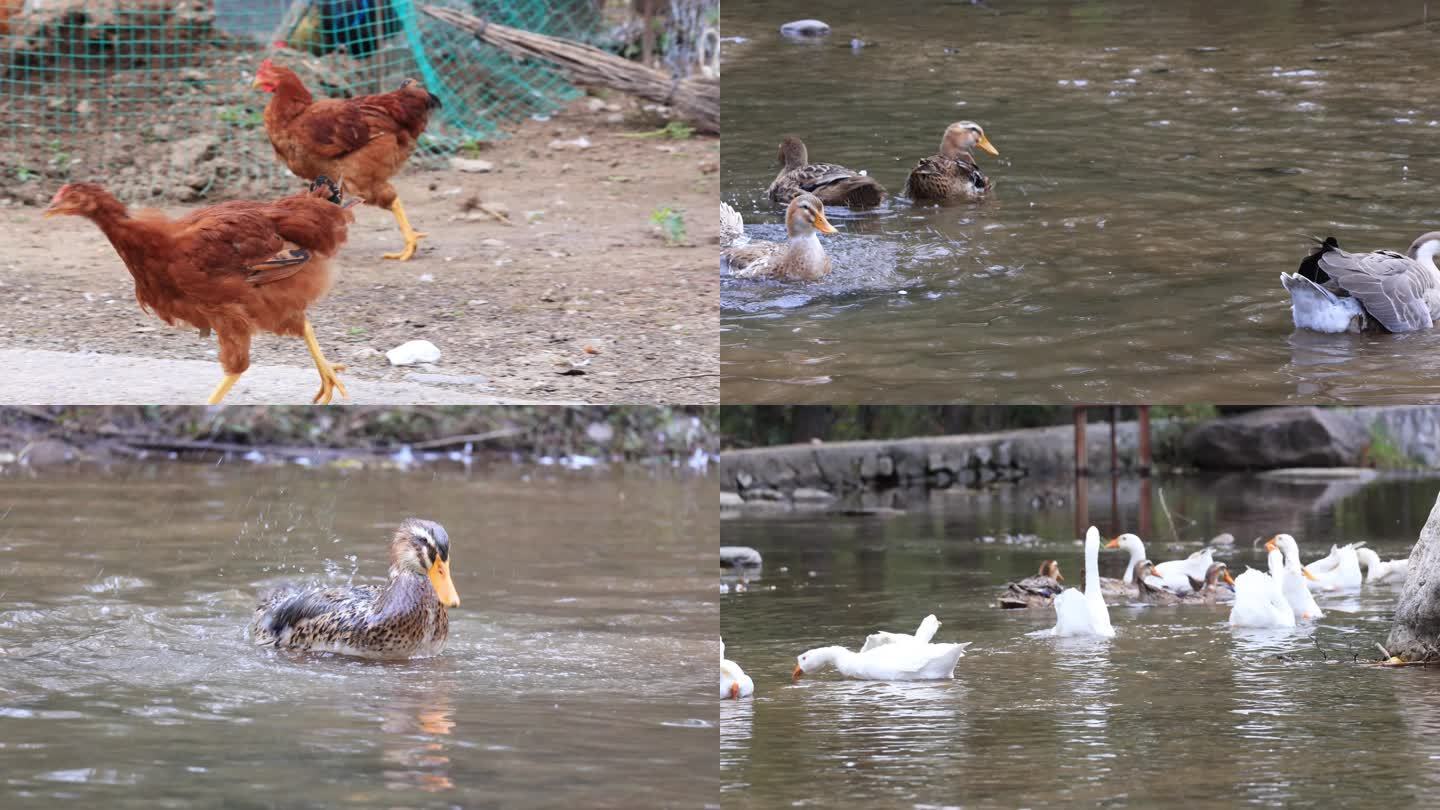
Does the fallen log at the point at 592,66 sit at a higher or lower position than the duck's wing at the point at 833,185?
higher

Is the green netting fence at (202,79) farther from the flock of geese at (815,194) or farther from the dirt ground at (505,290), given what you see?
the flock of geese at (815,194)

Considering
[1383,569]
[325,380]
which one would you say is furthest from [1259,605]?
[325,380]

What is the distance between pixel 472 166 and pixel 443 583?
6325mm

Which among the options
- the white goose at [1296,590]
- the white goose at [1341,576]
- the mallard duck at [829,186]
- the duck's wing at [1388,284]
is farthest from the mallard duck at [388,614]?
the white goose at [1341,576]

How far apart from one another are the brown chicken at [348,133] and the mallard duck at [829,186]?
2474mm

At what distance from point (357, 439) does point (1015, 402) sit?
22.6 ft

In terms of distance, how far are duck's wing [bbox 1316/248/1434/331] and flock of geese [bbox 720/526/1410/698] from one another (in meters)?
1.31

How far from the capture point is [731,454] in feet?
64.0

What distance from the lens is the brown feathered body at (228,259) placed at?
263 inches

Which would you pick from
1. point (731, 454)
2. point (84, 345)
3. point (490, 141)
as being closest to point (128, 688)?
point (84, 345)

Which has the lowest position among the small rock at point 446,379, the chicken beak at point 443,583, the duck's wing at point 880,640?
the duck's wing at point 880,640

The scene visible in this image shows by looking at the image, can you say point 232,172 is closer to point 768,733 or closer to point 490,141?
point 490,141

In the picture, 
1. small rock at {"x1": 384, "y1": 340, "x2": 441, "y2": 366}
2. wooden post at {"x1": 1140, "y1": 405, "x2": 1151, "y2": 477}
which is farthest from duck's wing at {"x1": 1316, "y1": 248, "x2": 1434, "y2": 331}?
wooden post at {"x1": 1140, "y1": 405, "x2": 1151, "y2": 477}

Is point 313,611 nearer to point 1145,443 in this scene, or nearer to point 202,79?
point 202,79
